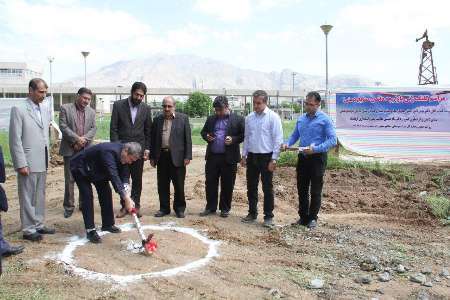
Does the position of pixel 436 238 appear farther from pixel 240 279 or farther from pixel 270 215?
pixel 240 279

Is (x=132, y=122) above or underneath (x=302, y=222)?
above

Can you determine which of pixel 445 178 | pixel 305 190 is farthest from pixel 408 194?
pixel 305 190

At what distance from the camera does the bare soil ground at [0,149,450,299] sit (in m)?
4.35

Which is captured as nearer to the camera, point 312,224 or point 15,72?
point 312,224

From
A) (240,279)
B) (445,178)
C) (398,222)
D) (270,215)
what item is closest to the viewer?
(240,279)

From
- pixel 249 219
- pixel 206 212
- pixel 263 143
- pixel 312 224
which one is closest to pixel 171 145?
pixel 206 212

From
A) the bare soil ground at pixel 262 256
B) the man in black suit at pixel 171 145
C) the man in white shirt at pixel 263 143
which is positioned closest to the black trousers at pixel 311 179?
the bare soil ground at pixel 262 256

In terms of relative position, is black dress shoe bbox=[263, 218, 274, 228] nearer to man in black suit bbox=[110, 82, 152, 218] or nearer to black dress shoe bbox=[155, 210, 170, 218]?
black dress shoe bbox=[155, 210, 170, 218]

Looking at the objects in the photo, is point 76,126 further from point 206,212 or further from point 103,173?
point 206,212

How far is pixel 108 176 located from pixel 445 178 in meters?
7.29

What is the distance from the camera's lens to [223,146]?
6848 mm

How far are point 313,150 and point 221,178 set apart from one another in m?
1.54

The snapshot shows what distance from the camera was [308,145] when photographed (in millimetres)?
6445

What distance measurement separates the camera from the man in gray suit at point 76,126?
6582 millimetres
